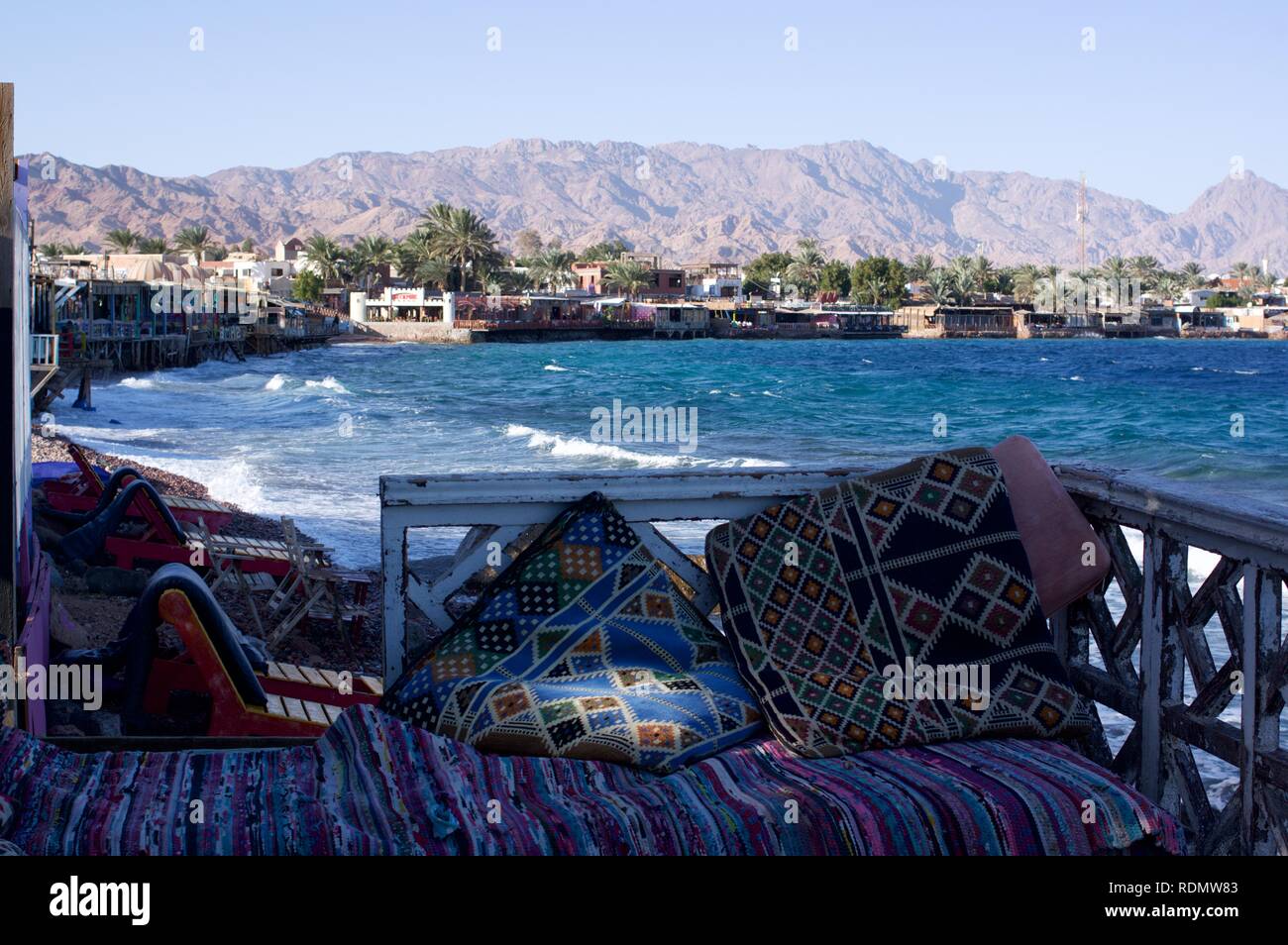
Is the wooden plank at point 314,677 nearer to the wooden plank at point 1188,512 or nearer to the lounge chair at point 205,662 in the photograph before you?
the lounge chair at point 205,662

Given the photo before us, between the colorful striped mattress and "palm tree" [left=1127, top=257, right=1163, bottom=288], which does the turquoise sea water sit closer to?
the colorful striped mattress

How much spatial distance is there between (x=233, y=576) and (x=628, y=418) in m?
34.3

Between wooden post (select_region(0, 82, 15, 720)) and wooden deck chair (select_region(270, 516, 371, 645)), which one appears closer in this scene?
wooden post (select_region(0, 82, 15, 720))

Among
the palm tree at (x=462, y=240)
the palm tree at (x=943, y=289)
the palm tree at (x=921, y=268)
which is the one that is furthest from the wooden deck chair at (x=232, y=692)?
the palm tree at (x=921, y=268)

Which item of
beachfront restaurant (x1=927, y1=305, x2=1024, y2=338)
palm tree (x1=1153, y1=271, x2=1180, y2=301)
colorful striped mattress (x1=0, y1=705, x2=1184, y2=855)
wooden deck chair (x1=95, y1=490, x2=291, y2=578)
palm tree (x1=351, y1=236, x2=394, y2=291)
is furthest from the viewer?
palm tree (x1=1153, y1=271, x2=1180, y2=301)

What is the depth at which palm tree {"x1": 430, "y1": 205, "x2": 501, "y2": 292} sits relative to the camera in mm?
106375

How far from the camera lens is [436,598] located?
3.53m

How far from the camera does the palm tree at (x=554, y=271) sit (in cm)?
13175

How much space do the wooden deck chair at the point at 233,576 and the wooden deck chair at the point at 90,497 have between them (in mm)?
1534

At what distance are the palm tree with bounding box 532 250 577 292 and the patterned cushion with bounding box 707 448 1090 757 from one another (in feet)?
422

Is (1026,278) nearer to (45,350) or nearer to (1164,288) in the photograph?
(1164,288)

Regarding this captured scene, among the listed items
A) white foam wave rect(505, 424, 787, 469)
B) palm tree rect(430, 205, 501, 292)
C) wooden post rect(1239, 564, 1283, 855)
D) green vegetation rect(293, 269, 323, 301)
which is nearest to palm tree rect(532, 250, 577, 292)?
palm tree rect(430, 205, 501, 292)
